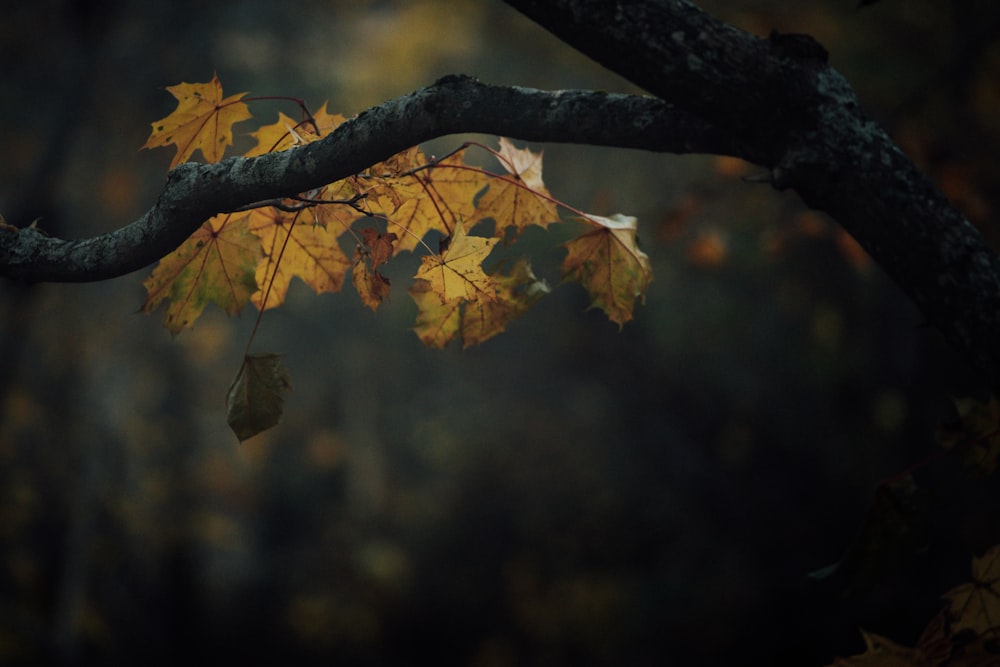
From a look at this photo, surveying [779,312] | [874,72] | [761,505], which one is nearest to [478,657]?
[761,505]

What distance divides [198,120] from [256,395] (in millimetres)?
630

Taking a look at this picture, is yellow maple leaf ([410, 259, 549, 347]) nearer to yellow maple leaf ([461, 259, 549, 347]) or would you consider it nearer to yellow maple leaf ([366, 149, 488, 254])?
yellow maple leaf ([461, 259, 549, 347])

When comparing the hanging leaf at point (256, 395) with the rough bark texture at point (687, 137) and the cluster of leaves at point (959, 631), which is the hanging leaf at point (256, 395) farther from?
the cluster of leaves at point (959, 631)

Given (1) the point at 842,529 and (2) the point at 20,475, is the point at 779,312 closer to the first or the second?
(1) the point at 842,529

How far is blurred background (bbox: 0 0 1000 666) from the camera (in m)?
4.96

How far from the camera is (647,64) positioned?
4.06 ft

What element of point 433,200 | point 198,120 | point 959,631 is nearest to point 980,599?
point 959,631

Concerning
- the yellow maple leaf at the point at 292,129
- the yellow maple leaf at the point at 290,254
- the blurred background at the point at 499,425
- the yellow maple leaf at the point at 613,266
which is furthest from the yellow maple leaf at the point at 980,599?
the blurred background at the point at 499,425

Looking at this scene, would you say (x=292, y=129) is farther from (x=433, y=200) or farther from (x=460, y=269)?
(x=460, y=269)

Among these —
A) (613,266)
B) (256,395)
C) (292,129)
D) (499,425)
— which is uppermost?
(292,129)

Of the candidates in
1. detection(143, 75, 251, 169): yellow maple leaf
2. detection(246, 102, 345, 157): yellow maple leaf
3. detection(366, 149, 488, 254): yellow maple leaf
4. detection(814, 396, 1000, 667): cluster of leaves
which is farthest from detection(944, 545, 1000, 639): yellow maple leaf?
detection(143, 75, 251, 169): yellow maple leaf

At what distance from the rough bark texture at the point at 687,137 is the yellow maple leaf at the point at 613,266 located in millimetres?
204

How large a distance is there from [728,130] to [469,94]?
480 mm

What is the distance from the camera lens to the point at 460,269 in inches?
51.7
